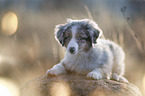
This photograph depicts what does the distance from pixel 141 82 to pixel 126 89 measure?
292 cm

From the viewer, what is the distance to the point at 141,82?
6625 millimetres

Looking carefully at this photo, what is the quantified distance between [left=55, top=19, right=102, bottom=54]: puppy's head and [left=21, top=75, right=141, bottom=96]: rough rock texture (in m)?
0.62

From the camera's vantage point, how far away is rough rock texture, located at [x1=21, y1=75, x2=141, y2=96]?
11.8ft

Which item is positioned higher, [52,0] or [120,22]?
[52,0]

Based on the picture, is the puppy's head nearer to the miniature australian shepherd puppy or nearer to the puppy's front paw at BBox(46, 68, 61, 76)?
the miniature australian shepherd puppy

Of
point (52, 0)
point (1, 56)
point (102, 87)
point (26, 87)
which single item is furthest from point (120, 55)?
point (52, 0)

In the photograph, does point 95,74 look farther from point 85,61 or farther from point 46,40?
point 46,40

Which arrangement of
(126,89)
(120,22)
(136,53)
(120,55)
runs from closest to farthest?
(126,89) → (120,55) → (120,22) → (136,53)

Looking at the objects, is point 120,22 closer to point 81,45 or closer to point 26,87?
point 81,45

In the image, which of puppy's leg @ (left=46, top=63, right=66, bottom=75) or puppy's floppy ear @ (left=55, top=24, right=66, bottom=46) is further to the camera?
puppy's floppy ear @ (left=55, top=24, right=66, bottom=46)

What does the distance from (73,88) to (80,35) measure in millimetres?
1070

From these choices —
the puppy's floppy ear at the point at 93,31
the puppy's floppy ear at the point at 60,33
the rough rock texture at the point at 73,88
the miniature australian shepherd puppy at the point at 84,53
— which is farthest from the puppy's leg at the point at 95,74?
the puppy's floppy ear at the point at 60,33

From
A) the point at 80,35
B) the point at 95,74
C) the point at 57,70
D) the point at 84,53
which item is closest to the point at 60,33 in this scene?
the point at 80,35

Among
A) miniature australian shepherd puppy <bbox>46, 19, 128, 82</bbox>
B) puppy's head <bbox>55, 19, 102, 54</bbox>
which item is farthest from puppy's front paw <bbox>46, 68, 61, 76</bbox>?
puppy's head <bbox>55, 19, 102, 54</bbox>
